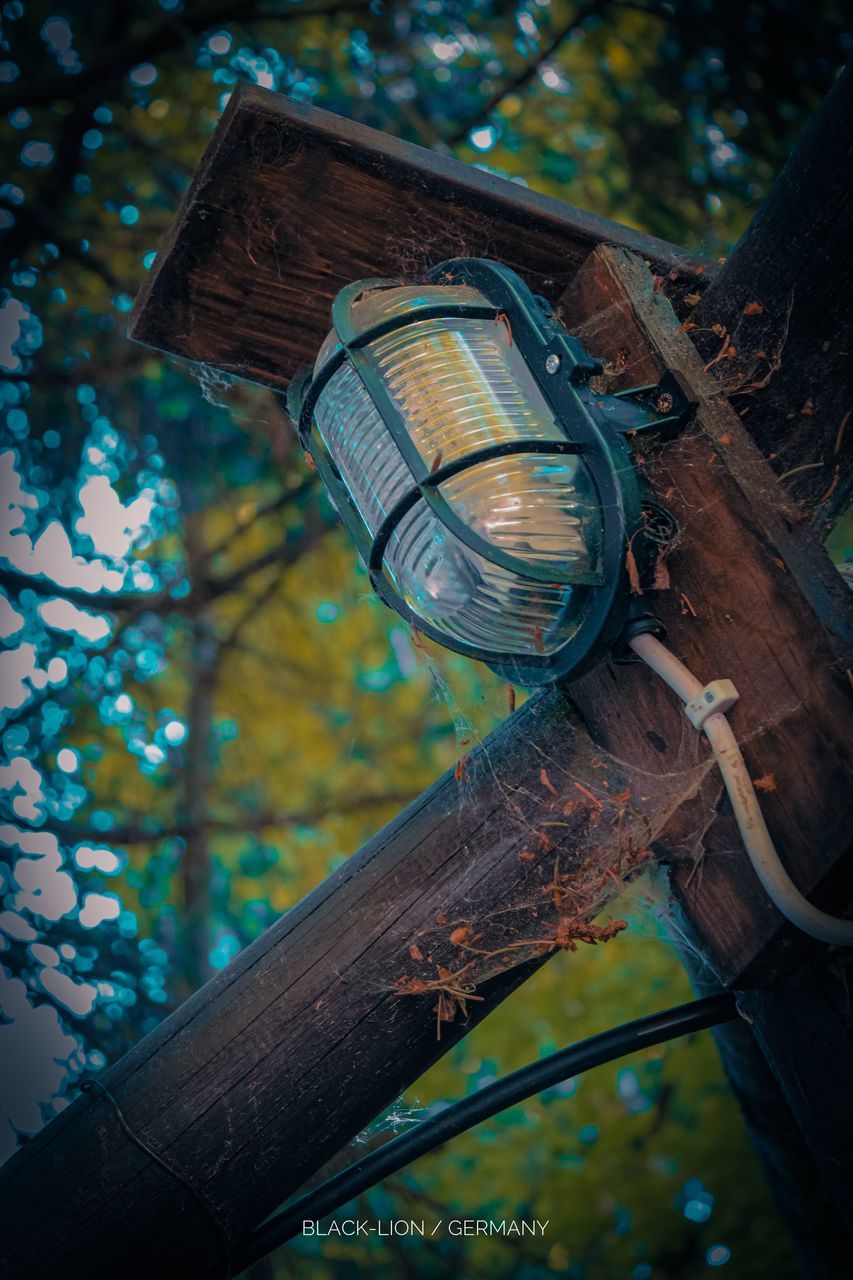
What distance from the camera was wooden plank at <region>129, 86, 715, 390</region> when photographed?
1.21 meters

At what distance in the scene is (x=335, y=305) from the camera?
1.20 metres

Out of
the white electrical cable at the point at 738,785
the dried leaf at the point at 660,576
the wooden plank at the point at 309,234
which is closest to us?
the white electrical cable at the point at 738,785

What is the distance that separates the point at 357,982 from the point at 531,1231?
7.24 ft

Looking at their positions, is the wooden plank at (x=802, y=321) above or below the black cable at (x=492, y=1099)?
above

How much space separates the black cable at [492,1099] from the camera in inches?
44.8

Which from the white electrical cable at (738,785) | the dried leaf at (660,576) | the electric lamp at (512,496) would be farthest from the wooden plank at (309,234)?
the white electrical cable at (738,785)

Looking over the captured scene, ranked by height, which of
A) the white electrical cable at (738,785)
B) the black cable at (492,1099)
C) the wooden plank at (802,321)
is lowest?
the black cable at (492,1099)

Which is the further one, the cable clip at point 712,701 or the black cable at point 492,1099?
the black cable at point 492,1099

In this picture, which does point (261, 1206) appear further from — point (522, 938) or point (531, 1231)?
point (531, 1231)

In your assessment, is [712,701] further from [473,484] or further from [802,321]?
[802,321]

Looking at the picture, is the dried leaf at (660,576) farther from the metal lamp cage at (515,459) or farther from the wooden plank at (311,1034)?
the wooden plank at (311,1034)

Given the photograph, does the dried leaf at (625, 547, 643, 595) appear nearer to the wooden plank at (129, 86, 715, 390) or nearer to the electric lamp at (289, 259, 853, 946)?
the electric lamp at (289, 259, 853, 946)

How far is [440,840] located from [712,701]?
0.36 meters

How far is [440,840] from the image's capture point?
3.83 ft
